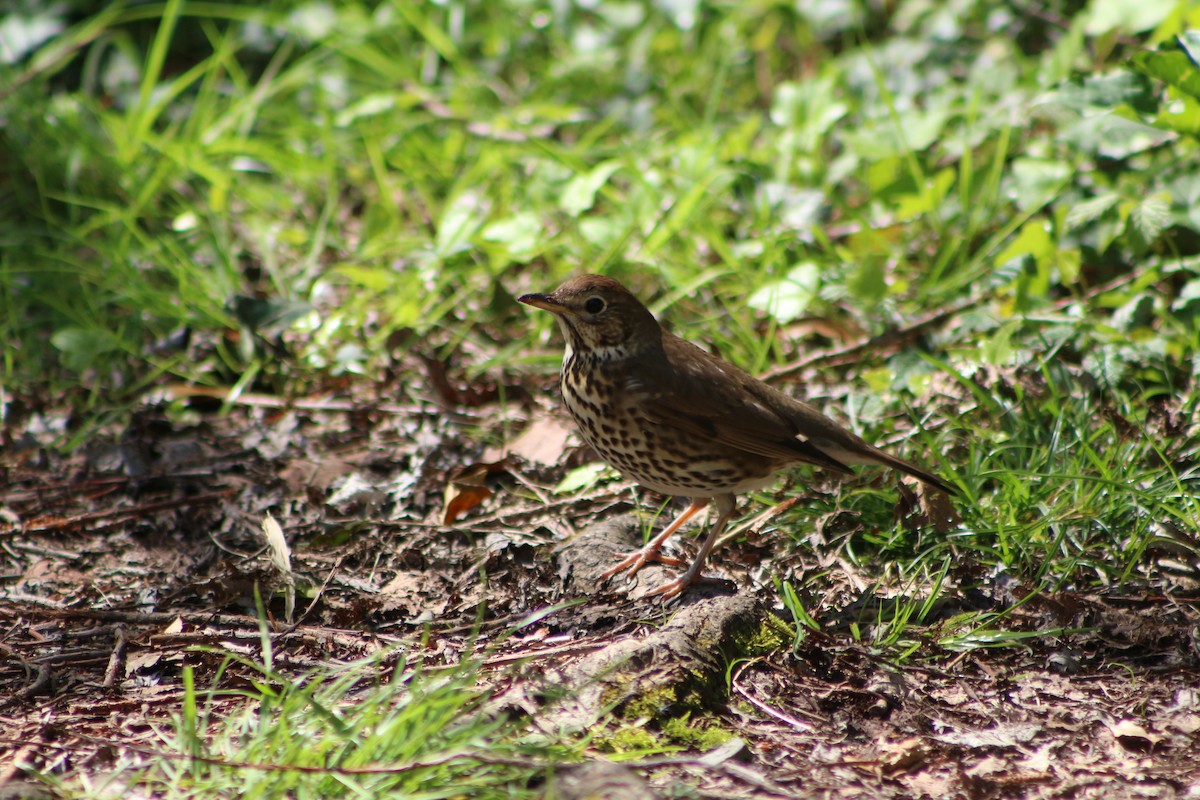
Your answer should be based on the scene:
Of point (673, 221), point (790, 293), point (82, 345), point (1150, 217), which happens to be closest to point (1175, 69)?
point (1150, 217)

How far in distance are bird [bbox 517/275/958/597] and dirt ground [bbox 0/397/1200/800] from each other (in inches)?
10.8

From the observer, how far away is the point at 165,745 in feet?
9.12

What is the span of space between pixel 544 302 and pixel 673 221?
1.49 m

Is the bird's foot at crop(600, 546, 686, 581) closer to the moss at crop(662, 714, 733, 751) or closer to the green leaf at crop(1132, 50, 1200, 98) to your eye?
the moss at crop(662, 714, 733, 751)

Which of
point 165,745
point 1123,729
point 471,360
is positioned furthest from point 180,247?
point 1123,729

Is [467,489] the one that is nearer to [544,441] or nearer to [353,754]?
[544,441]

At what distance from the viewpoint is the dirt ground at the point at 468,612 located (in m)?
2.83

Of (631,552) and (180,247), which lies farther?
(180,247)

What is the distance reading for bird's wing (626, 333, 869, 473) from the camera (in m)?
3.66

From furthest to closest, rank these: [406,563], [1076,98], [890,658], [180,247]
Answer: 1. [180,247]
2. [1076,98]
3. [406,563]
4. [890,658]

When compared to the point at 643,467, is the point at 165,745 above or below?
below

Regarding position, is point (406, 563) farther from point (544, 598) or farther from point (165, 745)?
point (165, 745)

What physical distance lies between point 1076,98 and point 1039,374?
0.98 meters

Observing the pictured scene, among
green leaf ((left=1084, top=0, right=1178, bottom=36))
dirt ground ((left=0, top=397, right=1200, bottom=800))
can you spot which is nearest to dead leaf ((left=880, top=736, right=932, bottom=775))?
dirt ground ((left=0, top=397, right=1200, bottom=800))
